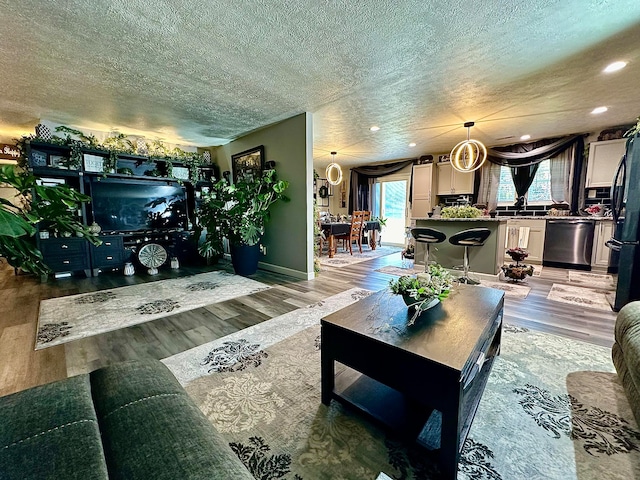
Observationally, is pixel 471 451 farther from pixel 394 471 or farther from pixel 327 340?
pixel 327 340

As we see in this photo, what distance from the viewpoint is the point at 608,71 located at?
9.05 ft

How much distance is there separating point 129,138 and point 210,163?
1.49 m

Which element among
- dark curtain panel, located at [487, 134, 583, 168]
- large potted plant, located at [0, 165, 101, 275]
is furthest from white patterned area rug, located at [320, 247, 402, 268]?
large potted plant, located at [0, 165, 101, 275]

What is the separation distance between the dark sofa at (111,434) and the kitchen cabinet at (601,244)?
636 cm

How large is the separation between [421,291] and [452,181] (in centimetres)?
605

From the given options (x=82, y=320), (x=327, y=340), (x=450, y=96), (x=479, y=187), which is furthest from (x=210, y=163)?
(x=479, y=187)

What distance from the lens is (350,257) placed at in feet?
19.9

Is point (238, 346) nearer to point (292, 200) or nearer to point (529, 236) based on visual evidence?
point (292, 200)

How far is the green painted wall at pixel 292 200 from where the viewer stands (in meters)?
4.06

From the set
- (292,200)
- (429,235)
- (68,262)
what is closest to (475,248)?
(429,235)

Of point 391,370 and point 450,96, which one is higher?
point 450,96

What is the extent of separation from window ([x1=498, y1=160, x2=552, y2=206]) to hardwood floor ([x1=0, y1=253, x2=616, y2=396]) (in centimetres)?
214

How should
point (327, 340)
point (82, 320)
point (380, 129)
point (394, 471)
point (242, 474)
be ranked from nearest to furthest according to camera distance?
point (242, 474), point (394, 471), point (327, 340), point (82, 320), point (380, 129)

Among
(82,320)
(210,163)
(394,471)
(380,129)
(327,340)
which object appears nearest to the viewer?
(394,471)
